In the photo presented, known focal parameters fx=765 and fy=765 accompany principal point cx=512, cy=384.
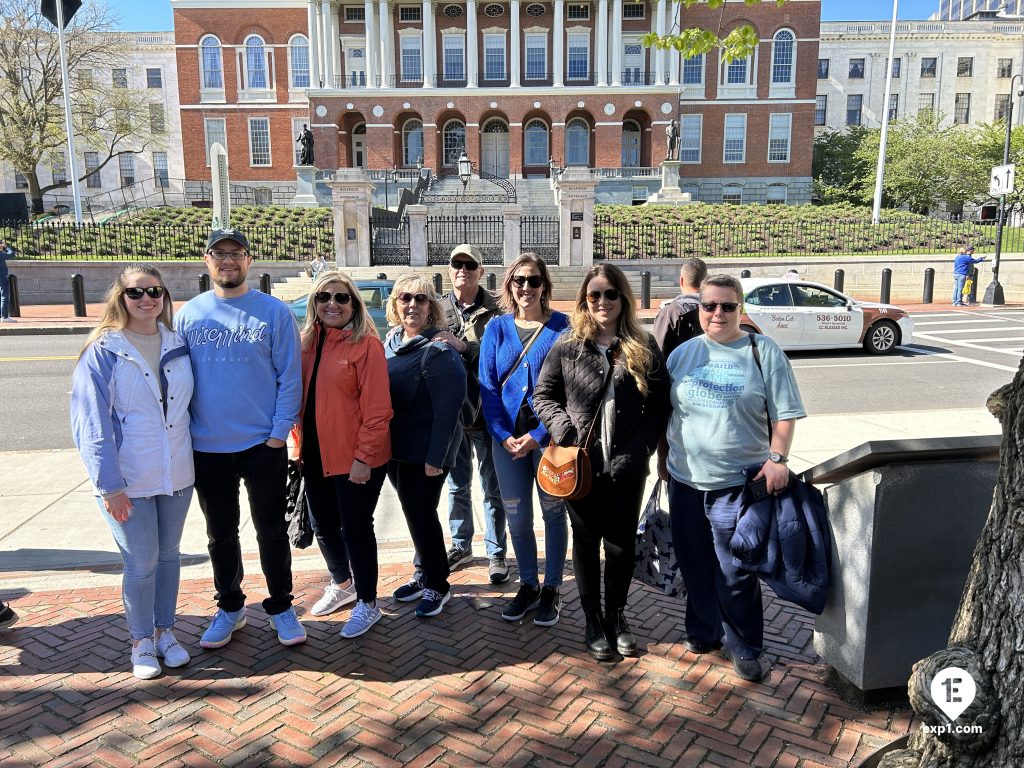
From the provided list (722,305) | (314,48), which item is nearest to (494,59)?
(314,48)

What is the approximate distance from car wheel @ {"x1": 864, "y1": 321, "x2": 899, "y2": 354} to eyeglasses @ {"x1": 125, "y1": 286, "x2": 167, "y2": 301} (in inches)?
537

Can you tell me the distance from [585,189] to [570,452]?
21.2 meters

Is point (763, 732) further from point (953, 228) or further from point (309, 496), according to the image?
point (953, 228)

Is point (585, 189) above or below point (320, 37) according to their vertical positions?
below

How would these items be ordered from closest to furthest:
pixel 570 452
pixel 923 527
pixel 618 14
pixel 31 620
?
pixel 923 527
pixel 570 452
pixel 31 620
pixel 618 14

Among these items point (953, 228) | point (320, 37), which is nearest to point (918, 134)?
point (953, 228)

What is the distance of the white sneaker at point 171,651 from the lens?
12.4ft

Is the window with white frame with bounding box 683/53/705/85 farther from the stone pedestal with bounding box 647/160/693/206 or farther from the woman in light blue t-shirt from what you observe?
the woman in light blue t-shirt

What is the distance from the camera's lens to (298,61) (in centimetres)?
5312

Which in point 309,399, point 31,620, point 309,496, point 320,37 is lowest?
point 31,620

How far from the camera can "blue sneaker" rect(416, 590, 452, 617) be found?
4.32 m

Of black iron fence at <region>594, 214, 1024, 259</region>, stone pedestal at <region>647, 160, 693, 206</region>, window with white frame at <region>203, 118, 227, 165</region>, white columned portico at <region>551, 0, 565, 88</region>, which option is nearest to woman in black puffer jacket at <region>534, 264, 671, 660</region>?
black iron fence at <region>594, 214, 1024, 259</region>

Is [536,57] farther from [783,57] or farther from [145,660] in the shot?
[145,660]

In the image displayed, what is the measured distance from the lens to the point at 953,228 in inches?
1109
